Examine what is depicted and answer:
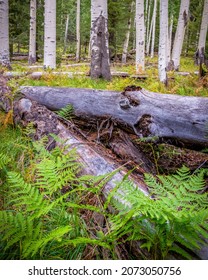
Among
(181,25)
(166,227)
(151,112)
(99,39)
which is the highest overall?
(181,25)

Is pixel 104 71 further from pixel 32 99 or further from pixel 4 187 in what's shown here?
pixel 4 187

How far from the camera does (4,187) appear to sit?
102 inches

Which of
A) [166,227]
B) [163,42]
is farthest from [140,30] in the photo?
[166,227]

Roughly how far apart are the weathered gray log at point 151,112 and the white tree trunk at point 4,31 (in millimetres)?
8956

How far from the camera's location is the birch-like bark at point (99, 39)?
8.53 metres

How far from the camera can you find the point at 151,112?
139 inches

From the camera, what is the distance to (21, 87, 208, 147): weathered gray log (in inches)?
130

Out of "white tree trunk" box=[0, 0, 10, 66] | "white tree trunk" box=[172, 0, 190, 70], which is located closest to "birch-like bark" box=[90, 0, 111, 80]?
"white tree trunk" box=[0, 0, 10, 66]

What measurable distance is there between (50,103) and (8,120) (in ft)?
2.50

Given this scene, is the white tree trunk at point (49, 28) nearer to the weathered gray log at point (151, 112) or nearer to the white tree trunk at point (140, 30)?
the white tree trunk at point (140, 30)

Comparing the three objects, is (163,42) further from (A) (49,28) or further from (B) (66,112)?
(B) (66,112)

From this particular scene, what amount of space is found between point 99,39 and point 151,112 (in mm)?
6065

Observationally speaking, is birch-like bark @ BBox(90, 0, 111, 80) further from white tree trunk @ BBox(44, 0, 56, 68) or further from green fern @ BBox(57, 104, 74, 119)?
green fern @ BBox(57, 104, 74, 119)
